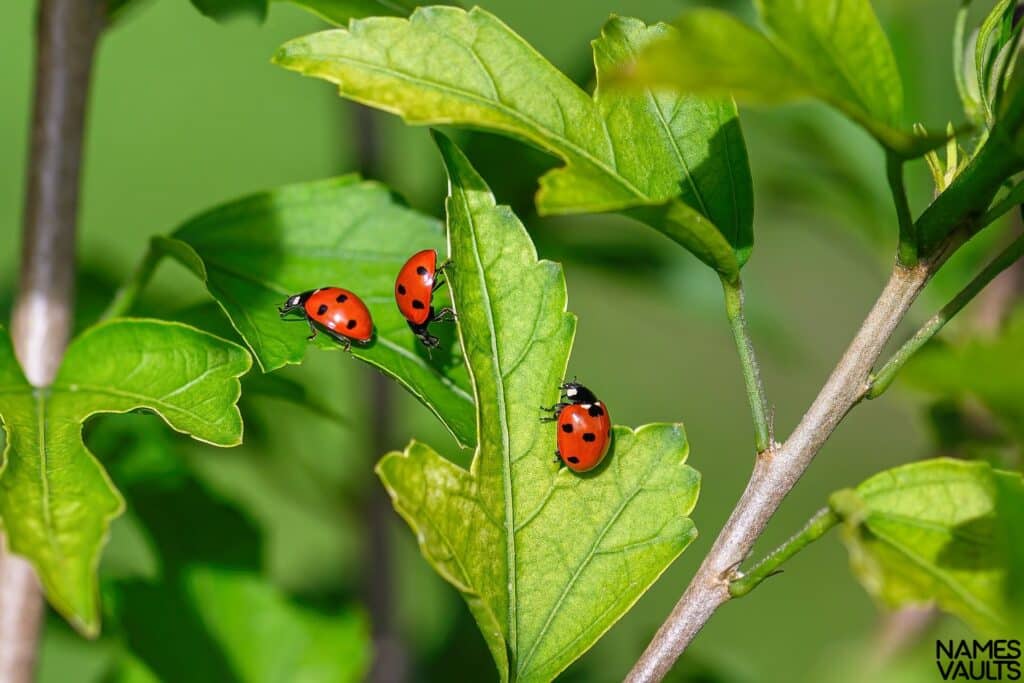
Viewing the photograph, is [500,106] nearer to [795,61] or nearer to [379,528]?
[795,61]

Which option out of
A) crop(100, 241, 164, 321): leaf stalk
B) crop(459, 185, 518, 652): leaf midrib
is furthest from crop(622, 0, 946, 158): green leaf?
crop(100, 241, 164, 321): leaf stalk

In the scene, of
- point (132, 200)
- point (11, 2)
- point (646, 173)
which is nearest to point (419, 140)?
point (132, 200)

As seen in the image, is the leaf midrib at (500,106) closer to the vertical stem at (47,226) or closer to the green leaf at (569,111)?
the green leaf at (569,111)

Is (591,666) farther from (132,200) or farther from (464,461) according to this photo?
(132,200)

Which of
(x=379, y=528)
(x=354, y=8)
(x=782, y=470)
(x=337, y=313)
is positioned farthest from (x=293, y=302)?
(x=379, y=528)

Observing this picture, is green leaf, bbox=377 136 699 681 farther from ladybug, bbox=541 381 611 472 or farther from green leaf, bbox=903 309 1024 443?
green leaf, bbox=903 309 1024 443

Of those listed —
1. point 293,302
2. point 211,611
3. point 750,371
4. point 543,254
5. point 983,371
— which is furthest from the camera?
point 543,254
